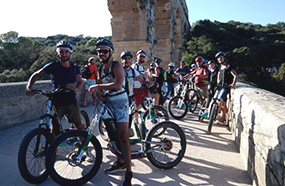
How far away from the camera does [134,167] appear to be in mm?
2615

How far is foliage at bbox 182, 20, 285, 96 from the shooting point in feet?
89.7

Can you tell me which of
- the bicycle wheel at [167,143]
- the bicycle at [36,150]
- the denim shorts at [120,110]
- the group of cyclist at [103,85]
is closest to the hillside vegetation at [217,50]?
the bicycle wheel at [167,143]

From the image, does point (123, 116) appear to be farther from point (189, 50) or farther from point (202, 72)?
point (189, 50)

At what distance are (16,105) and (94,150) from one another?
281cm

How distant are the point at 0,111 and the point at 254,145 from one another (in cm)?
459

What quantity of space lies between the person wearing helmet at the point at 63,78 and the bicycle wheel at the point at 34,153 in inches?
9.3

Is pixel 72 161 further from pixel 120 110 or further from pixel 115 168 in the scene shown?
pixel 120 110

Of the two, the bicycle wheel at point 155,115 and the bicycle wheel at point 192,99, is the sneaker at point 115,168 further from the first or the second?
the bicycle wheel at point 192,99

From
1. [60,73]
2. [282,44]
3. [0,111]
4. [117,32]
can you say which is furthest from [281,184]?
[282,44]

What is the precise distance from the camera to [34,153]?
2.21 m

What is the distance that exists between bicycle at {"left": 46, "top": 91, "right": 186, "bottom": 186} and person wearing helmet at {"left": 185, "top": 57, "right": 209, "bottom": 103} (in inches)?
122

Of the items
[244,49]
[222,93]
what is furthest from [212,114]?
[244,49]

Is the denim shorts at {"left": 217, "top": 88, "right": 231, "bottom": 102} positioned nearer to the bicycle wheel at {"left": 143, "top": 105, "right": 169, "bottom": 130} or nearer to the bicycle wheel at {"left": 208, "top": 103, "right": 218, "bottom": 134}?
the bicycle wheel at {"left": 208, "top": 103, "right": 218, "bottom": 134}

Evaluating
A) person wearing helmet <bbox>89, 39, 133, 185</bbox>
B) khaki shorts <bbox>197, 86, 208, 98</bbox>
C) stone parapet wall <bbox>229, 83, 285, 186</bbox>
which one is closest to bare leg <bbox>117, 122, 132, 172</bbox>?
person wearing helmet <bbox>89, 39, 133, 185</bbox>
